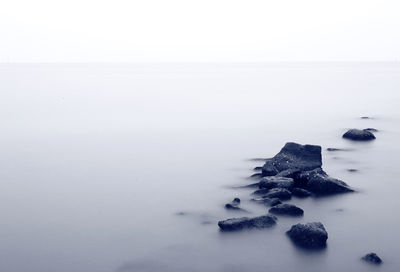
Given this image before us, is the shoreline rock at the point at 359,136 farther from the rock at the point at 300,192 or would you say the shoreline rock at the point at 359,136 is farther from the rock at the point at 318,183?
the rock at the point at 300,192

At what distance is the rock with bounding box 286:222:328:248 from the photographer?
39.9 feet

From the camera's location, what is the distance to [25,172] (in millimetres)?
21516

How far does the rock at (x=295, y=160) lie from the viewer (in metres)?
17.5

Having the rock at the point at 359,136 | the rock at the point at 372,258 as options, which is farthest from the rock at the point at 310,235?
the rock at the point at 359,136

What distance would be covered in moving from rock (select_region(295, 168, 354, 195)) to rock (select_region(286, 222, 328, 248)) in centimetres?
396

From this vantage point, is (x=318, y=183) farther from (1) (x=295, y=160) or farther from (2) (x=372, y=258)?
(2) (x=372, y=258)

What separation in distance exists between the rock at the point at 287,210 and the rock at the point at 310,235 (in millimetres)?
1637

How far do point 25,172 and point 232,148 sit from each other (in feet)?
37.0

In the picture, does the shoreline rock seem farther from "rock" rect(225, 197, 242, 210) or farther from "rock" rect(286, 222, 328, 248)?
"rock" rect(286, 222, 328, 248)

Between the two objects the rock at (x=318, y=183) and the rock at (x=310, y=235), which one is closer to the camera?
the rock at (x=310, y=235)

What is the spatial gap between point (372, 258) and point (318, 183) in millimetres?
4900

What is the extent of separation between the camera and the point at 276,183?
16328 mm

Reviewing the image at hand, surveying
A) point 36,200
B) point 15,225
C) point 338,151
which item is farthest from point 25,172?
point 338,151

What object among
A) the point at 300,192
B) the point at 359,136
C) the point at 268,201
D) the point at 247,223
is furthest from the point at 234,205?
the point at 359,136
